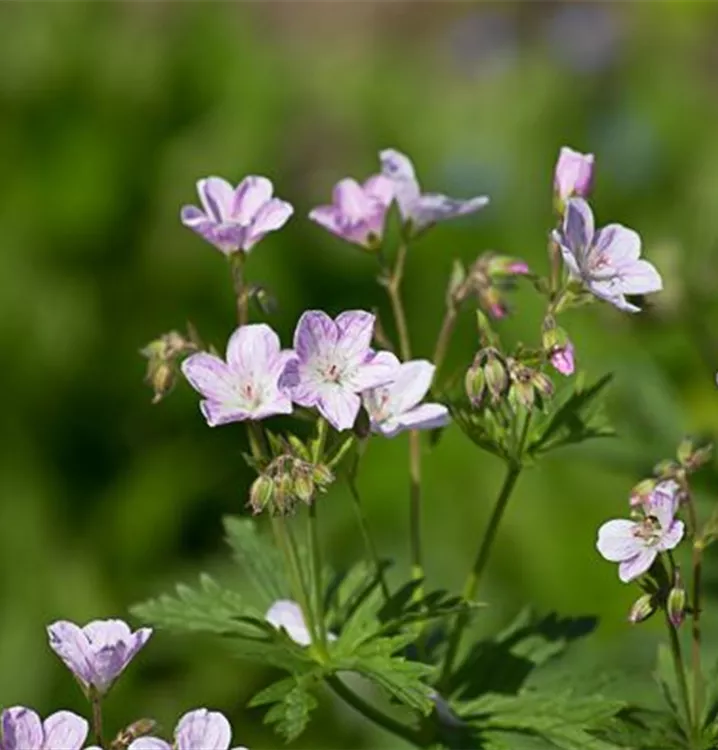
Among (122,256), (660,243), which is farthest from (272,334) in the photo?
(122,256)

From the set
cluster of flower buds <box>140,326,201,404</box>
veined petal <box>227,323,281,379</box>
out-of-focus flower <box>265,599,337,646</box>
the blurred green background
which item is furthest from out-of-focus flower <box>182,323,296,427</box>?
the blurred green background

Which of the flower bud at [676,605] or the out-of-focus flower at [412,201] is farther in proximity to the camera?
the out-of-focus flower at [412,201]

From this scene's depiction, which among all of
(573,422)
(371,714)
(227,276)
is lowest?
(227,276)

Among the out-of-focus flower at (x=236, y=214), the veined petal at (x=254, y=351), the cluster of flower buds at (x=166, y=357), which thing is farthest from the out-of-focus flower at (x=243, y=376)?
the out-of-focus flower at (x=236, y=214)

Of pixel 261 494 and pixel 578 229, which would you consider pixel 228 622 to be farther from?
pixel 578 229

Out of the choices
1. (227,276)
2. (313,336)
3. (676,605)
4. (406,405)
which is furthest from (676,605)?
(227,276)

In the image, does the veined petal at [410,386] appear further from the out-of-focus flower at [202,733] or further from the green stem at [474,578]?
the out-of-focus flower at [202,733]

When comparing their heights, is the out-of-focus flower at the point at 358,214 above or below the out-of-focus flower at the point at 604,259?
below

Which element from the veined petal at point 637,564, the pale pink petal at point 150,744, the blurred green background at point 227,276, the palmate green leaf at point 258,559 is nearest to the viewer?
the pale pink petal at point 150,744
